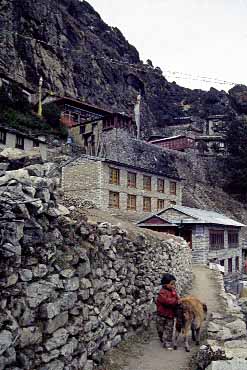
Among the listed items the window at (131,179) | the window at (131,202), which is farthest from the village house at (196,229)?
the window at (131,179)

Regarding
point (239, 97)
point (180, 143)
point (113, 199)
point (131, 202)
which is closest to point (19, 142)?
point (113, 199)

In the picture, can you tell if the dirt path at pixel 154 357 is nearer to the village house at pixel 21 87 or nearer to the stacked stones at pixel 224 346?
the stacked stones at pixel 224 346

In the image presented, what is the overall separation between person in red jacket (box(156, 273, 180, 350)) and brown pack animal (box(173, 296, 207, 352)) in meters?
0.18

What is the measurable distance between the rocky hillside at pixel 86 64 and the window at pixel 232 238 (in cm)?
3668

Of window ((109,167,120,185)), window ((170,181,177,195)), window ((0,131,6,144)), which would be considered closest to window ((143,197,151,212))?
window ((170,181,177,195))

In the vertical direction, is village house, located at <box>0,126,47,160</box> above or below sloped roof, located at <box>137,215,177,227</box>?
above

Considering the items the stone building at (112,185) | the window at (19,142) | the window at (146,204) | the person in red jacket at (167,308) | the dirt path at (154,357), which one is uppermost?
the window at (19,142)

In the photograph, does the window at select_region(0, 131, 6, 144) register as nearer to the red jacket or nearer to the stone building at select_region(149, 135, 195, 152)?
the red jacket

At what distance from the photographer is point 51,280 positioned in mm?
6781

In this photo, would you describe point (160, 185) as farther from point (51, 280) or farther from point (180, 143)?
point (51, 280)

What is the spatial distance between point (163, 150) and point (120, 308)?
4991 cm

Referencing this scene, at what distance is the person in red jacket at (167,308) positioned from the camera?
10250mm

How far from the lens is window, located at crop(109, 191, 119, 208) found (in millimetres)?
37844

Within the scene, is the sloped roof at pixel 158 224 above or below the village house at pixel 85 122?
below
